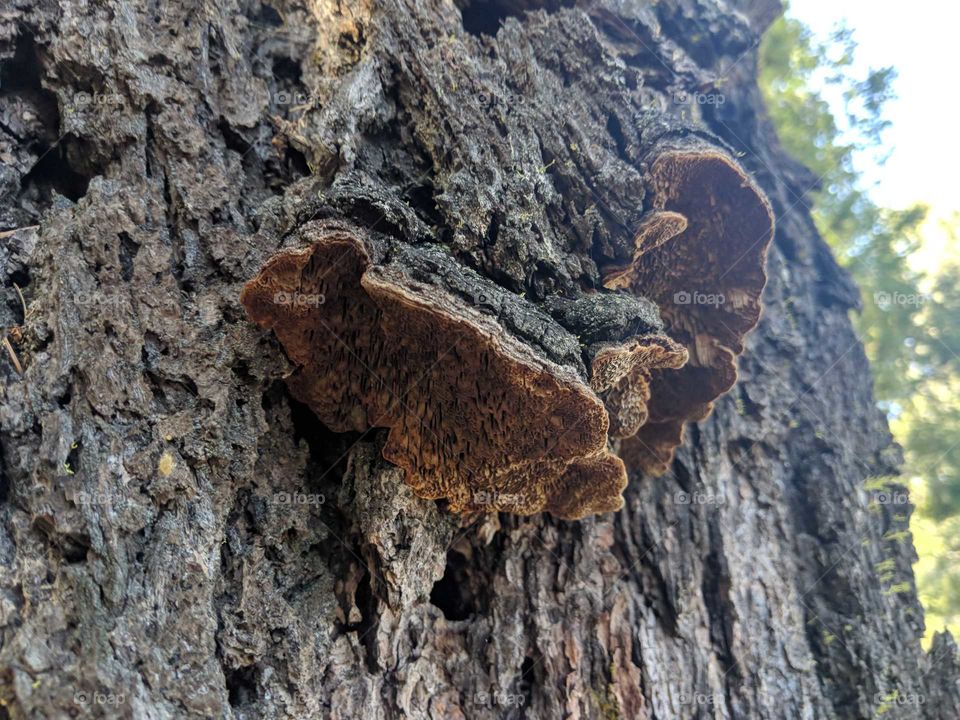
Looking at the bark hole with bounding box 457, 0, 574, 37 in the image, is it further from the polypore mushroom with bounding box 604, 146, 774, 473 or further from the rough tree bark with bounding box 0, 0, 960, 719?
the polypore mushroom with bounding box 604, 146, 774, 473

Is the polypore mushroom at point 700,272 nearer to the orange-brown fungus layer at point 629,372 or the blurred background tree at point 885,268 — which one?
the orange-brown fungus layer at point 629,372

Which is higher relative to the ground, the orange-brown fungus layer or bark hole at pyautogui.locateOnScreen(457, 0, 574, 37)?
bark hole at pyautogui.locateOnScreen(457, 0, 574, 37)

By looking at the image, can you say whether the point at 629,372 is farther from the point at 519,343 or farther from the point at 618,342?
the point at 519,343

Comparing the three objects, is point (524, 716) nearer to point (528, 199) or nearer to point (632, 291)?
point (632, 291)

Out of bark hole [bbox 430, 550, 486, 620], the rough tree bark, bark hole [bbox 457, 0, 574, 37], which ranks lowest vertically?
bark hole [bbox 430, 550, 486, 620]

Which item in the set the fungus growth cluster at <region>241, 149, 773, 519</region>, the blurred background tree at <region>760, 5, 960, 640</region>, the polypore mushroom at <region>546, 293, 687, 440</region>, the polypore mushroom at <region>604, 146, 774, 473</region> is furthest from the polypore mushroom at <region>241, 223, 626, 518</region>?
the blurred background tree at <region>760, 5, 960, 640</region>

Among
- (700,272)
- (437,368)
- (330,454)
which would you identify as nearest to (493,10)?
(700,272)

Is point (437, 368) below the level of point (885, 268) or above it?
below
